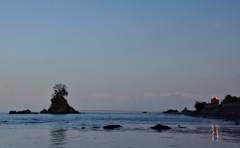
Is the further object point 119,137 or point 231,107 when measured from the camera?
point 231,107

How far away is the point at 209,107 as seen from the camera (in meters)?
174

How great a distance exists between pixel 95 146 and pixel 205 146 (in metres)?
9.87

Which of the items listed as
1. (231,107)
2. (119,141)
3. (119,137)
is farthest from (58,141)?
(231,107)

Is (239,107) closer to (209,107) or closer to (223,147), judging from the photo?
(209,107)

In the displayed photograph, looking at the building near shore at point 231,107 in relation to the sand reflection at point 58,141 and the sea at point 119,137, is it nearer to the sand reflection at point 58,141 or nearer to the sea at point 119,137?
the sea at point 119,137

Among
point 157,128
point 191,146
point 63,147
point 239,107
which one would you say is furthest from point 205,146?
point 239,107

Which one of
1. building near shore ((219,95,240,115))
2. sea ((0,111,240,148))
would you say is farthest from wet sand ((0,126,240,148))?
building near shore ((219,95,240,115))

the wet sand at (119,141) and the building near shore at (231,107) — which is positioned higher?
the building near shore at (231,107)

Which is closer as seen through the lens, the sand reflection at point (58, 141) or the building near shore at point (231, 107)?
the sand reflection at point (58, 141)

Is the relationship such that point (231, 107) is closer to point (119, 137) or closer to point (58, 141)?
point (119, 137)

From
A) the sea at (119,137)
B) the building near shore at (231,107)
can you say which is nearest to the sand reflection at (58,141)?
the sea at (119,137)

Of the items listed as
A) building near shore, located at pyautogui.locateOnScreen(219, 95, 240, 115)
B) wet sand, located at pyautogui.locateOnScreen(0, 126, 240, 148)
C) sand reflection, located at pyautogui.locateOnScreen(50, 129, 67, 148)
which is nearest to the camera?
sand reflection, located at pyautogui.locateOnScreen(50, 129, 67, 148)

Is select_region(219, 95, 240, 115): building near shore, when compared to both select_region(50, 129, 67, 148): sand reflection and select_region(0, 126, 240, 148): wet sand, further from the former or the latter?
select_region(50, 129, 67, 148): sand reflection

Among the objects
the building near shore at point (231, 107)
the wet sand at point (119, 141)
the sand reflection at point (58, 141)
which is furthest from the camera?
the building near shore at point (231, 107)
